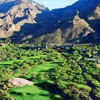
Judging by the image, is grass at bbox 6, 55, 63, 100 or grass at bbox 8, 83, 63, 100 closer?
grass at bbox 8, 83, 63, 100

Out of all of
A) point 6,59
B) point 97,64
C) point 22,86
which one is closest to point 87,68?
point 97,64

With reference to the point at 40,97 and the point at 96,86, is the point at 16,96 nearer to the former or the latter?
the point at 40,97

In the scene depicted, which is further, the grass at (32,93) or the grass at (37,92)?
the grass at (37,92)

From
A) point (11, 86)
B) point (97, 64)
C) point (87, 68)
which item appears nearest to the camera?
point (11, 86)

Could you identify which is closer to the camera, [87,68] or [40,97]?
[40,97]

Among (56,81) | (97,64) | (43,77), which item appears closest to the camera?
(56,81)

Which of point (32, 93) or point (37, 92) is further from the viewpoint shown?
point (37, 92)

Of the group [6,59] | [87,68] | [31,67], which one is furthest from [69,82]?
[6,59]

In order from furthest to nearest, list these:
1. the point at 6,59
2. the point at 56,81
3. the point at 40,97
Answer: the point at 6,59 < the point at 56,81 < the point at 40,97

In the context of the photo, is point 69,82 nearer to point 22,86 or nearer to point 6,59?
point 22,86
